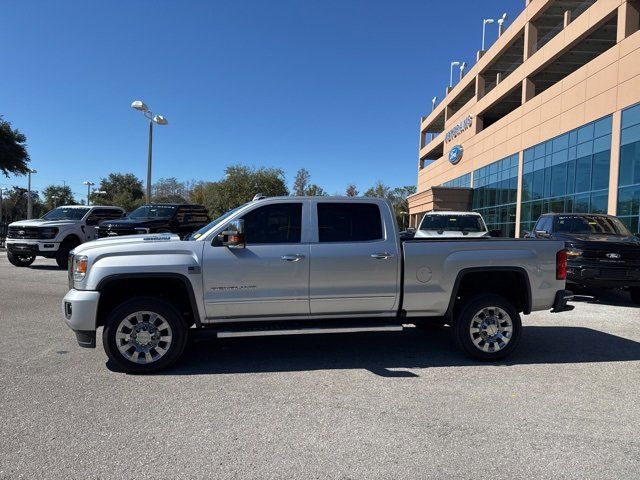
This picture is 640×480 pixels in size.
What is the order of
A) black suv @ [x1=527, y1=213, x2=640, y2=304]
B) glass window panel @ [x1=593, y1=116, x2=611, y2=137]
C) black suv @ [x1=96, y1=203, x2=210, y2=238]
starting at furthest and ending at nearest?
1. glass window panel @ [x1=593, y1=116, x2=611, y2=137]
2. black suv @ [x1=96, y1=203, x2=210, y2=238]
3. black suv @ [x1=527, y1=213, x2=640, y2=304]

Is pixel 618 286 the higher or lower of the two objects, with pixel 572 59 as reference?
lower

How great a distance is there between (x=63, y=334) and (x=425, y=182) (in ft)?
186

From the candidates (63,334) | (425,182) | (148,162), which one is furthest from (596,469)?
(425,182)


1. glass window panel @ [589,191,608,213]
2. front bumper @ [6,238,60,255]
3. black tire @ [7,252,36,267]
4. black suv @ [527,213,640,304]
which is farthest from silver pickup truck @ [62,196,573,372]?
glass window panel @ [589,191,608,213]

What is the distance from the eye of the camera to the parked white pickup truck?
14.4 meters

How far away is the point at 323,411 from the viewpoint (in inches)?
162

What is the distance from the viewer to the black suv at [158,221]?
14148 millimetres

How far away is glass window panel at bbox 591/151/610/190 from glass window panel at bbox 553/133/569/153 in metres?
3.51

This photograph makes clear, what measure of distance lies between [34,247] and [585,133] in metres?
25.5

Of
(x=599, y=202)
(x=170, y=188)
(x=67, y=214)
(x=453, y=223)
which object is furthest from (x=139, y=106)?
(x=170, y=188)

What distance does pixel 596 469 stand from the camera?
3188mm

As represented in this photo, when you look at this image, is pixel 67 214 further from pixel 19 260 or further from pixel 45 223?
pixel 19 260

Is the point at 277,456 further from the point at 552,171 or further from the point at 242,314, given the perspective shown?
the point at 552,171

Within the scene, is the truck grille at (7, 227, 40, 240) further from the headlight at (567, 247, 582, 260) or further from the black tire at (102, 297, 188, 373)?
the headlight at (567, 247, 582, 260)
